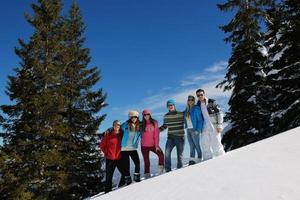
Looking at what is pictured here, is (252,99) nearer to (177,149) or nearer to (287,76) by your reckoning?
(287,76)

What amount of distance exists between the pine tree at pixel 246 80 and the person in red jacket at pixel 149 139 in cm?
965

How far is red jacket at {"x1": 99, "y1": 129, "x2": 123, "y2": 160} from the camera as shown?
1077 centimetres

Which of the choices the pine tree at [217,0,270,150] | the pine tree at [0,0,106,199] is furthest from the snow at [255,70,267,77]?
the pine tree at [0,0,106,199]

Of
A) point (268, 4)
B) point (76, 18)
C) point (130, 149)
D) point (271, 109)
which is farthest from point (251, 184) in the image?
point (76, 18)

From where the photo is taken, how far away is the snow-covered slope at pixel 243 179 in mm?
5207

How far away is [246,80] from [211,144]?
10865mm

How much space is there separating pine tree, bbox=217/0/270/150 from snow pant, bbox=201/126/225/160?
968 centimetres

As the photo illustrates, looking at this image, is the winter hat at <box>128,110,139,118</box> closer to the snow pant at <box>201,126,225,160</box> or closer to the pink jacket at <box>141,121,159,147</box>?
the pink jacket at <box>141,121,159,147</box>

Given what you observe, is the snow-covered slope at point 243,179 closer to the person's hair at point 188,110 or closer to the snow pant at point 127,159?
the person's hair at point 188,110

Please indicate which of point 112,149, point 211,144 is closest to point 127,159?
point 112,149

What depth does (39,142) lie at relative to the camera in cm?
1959

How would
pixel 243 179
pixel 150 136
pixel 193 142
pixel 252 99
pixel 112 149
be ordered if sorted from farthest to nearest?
pixel 252 99
pixel 112 149
pixel 150 136
pixel 193 142
pixel 243 179

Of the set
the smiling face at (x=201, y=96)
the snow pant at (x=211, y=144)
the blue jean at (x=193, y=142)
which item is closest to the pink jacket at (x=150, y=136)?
the blue jean at (x=193, y=142)

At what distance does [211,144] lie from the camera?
32.6 ft
